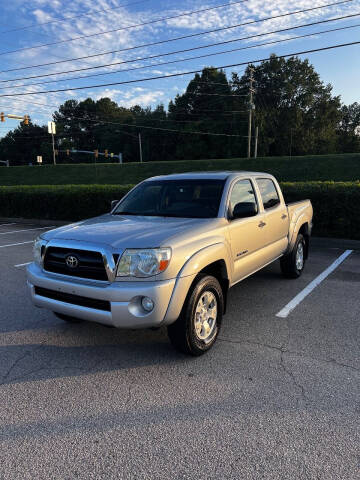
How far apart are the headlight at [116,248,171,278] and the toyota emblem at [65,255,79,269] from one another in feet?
1.50

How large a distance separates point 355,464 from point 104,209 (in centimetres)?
1177

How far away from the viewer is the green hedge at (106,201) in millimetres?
9242

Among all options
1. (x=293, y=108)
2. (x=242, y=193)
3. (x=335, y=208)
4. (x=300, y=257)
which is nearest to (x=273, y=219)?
(x=242, y=193)

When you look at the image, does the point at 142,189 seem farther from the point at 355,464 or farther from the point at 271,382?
the point at 355,464

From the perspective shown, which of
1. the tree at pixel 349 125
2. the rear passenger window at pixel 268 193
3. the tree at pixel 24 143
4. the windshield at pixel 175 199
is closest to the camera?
the windshield at pixel 175 199

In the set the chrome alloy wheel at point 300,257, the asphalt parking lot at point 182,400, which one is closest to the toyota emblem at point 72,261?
the asphalt parking lot at point 182,400

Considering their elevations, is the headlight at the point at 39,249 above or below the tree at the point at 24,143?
below

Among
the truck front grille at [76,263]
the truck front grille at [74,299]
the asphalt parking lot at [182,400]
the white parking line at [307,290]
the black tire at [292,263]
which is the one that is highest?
the truck front grille at [76,263]

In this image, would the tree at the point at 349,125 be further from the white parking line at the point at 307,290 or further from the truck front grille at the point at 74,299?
the truck front grille at the point at 74,299

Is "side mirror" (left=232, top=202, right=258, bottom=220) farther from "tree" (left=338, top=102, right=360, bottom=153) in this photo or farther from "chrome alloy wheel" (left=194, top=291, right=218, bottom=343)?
"tree" (left=338, top=102, right=360, bottom=153)

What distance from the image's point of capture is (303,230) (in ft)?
21.3

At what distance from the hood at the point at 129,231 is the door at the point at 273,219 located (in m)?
1.44

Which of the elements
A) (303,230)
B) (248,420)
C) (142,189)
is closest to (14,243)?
(142,189)

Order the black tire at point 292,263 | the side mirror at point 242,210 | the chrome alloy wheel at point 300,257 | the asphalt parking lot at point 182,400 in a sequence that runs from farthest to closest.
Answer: the chrome alloy wheel at point 300,257, the black tire at point 292,263, the side mirror at point 242,210, the asphalt parking lot at point 182,400
